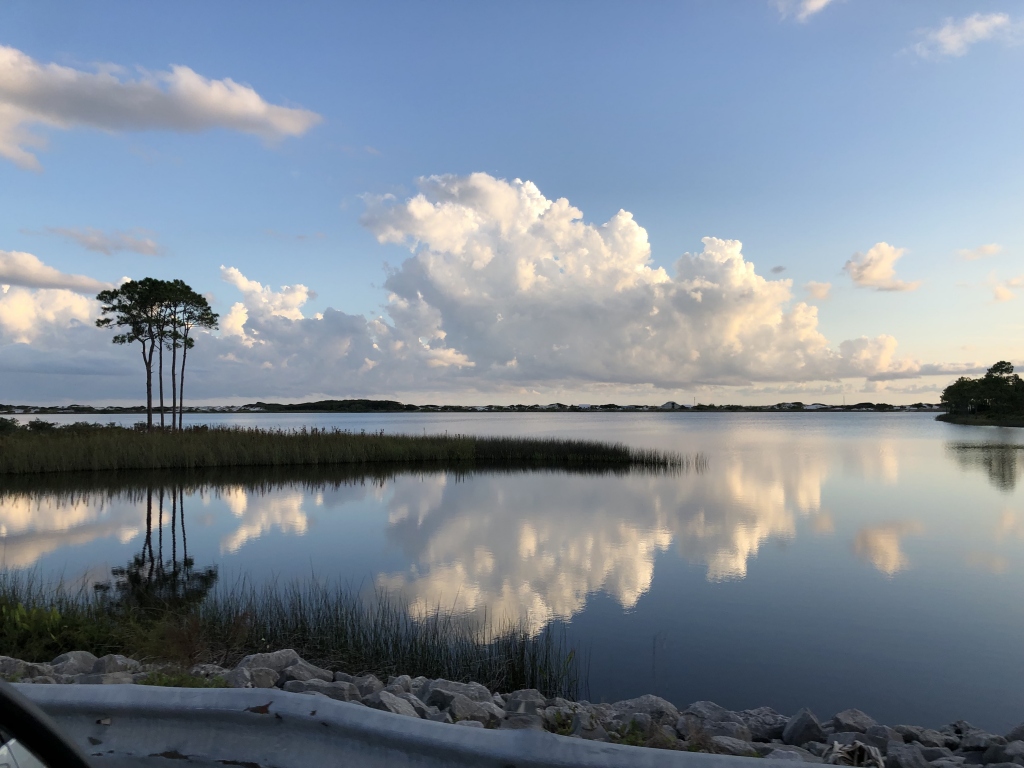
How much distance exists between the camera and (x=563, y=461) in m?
33.6

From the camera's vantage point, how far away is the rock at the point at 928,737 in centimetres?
509

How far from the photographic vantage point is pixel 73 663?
5605 millimetres

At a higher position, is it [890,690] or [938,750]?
[938,750]

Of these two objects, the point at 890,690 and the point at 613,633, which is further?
the point at 613,633

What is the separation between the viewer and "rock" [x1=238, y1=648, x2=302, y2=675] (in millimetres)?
5625

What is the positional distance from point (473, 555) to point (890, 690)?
8.41 meters

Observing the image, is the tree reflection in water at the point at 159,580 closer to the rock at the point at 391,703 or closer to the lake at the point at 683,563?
the lake at the point at 683,563

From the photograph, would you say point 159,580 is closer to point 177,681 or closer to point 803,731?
point 177,681

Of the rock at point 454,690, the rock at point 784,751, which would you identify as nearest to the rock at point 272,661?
the rock at point 454,690

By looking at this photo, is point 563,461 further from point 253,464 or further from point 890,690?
point 890,690

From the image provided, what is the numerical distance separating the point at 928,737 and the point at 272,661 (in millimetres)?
5397

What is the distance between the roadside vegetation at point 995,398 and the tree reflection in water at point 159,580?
102 meters

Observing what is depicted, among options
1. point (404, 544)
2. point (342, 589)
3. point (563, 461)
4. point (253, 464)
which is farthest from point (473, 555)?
point (563, 461)

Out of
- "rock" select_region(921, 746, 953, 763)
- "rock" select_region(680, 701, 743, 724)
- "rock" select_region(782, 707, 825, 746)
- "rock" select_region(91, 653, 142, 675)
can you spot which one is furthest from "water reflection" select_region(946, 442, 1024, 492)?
"rock" select_region(91, 653, 142, 675)
